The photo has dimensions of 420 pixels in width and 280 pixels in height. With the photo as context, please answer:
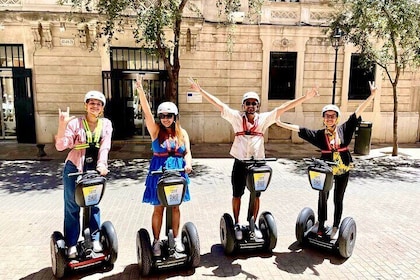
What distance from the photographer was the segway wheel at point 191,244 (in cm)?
367

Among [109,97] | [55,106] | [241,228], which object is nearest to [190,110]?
[109,97]

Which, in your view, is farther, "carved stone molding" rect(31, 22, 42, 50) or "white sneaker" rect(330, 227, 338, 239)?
"carved stone molding" rect(31, 22, 42, 50)

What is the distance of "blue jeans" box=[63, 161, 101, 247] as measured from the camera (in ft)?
11.5

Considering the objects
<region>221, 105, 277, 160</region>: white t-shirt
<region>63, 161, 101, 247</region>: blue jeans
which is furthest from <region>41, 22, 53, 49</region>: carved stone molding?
<region>221, 105, 277, 160</region>: white t-shirt

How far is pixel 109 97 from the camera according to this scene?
13.0 metres

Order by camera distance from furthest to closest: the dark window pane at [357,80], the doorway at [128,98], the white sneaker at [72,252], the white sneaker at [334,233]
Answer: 1. the dark window pane at [357,80]
2. the doorway at [128,98]
3. the white sneaker at [334,233]
4. the white sneaker at [72,252]

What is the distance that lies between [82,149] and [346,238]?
3.12m

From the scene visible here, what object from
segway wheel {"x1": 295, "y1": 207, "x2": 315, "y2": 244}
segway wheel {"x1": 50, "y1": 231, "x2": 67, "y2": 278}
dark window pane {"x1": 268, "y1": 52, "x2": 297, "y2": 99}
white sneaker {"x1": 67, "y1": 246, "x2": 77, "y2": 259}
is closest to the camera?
segway wheel {"x1": 50, "y1": 231, "x2": 67, "y2": 278}

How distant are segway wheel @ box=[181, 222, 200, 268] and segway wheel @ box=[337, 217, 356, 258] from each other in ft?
5.51

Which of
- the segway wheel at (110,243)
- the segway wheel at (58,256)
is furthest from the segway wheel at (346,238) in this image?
the segway wheel at (58,256)

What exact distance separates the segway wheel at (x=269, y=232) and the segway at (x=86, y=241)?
175 centimetres

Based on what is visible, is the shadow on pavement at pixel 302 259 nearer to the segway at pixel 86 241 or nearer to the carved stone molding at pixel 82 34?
the segway at pixel 86 241

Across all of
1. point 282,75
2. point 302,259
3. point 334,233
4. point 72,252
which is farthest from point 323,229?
point 282,75

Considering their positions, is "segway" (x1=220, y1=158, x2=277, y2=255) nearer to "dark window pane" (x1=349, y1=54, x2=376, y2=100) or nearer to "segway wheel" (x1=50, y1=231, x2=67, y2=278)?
"segway wheel" (x1=50, y1=231, x2=67, y2=278)
